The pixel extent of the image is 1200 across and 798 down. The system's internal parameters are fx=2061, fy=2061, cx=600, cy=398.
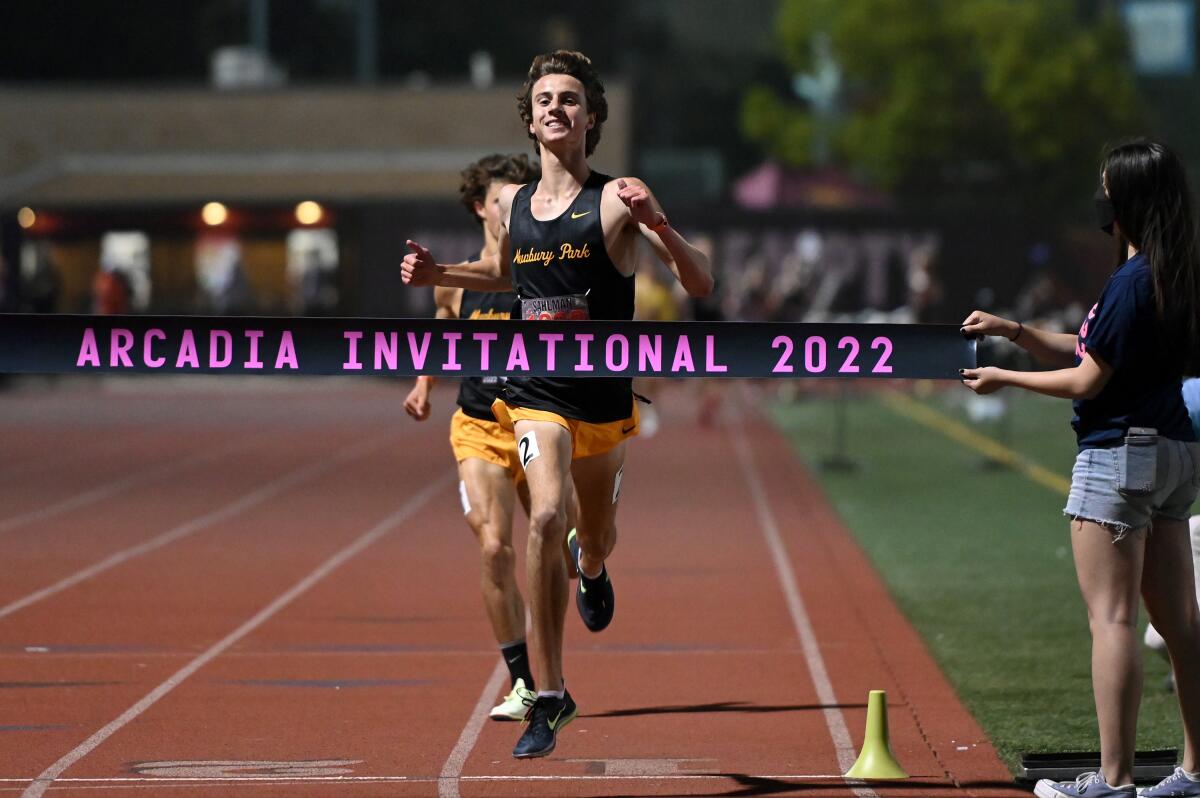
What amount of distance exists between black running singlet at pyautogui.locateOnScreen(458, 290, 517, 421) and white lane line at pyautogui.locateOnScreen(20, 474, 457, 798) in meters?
1.88

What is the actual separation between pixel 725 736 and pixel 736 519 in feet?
30.0

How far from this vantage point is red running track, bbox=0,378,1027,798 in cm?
733

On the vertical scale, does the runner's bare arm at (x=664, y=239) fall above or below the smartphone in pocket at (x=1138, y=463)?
above

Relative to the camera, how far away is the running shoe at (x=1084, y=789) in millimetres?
6320

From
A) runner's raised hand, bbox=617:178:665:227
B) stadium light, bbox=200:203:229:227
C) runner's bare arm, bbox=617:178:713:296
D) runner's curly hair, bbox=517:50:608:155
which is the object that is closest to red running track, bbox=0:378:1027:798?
runner's bare arm, bbox=617:178:713:296

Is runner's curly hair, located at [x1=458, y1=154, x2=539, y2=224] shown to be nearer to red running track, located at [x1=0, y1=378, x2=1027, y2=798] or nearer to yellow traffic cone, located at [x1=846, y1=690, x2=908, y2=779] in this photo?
red running track, located at [x1=0, y1=378, x2=1027, y2=798]

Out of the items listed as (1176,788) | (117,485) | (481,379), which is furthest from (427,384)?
(117,485)

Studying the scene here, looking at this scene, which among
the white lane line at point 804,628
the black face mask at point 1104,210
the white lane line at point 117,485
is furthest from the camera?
the white lane line at point 117,485

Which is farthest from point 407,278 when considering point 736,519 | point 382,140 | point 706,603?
point 382,140

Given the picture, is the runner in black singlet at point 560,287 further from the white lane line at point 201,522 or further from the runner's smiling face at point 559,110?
the white lane line at point 201,522

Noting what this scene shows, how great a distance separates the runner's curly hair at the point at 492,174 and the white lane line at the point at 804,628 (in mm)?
2560

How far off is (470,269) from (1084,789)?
300 centimetres

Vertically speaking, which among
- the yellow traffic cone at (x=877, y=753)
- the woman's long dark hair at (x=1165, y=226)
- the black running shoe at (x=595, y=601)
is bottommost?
the yellow traffic cone at (x=877, y=753)

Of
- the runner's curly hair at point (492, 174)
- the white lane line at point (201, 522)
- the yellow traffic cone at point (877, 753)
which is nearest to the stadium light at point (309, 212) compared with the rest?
the white lane line at point (201, 522)
